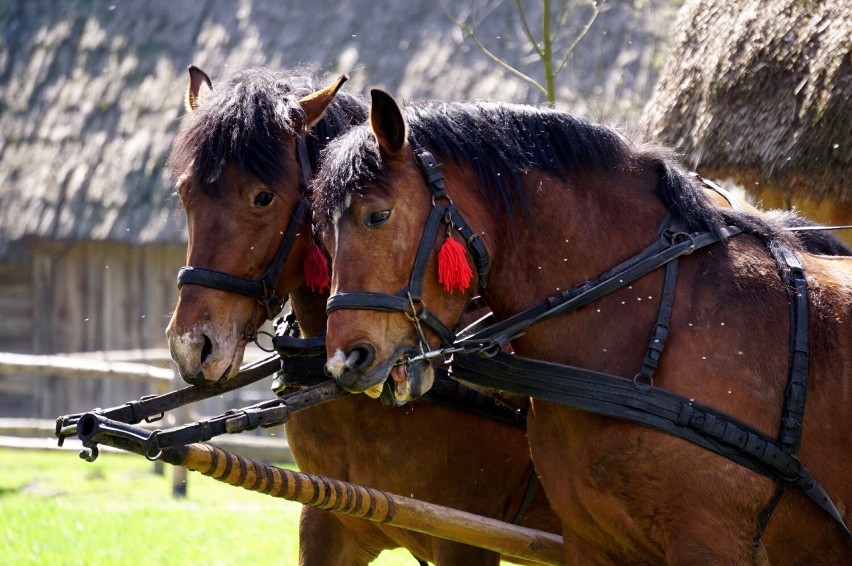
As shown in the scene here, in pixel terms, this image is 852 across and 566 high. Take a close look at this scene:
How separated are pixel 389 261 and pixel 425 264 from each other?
0.32 feet

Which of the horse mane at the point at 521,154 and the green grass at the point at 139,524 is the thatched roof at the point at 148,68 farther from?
the horse mane at the point at 521,154

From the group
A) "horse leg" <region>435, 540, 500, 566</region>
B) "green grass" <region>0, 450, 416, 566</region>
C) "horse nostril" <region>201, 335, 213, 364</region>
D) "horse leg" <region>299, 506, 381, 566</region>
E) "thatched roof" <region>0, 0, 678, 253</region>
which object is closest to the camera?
"horse nostril" <region>201, 335, 213, 364</region>

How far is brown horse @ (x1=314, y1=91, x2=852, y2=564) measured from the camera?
2.86 meters

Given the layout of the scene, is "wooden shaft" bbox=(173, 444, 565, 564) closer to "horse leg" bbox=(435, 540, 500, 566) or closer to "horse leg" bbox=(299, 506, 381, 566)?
"horse leg" bbox=(435, 540, 500, 566)

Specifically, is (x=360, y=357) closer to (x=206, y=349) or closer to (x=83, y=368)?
(x=206, y=349)

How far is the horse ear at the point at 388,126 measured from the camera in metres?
2.91

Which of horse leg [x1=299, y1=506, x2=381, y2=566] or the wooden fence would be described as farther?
the wooden fence

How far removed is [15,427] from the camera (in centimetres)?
1073

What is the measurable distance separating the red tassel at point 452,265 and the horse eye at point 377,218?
0.17 m

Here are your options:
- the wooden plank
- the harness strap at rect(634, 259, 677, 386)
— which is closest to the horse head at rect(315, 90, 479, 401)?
the harness strap at rect(634, 259, 677, 386)

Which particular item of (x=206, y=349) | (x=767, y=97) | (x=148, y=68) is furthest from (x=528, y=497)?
(x=148, y=68)

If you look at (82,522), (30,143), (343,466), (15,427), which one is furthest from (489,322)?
(30,143)

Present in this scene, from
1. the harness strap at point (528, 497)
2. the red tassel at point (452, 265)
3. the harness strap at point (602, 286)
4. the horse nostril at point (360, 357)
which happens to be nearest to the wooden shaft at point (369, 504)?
the harness strap at point (528, 497)

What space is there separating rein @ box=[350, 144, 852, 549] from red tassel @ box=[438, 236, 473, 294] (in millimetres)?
44
